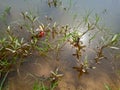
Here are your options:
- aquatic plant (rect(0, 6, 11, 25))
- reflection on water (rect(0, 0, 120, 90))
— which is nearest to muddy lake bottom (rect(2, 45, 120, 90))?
reflection on water (rect(0, 0, 120, 90))

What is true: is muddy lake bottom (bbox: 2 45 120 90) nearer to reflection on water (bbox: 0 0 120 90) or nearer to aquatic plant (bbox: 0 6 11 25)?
reflection on water (bbox: 0 0 120 90)

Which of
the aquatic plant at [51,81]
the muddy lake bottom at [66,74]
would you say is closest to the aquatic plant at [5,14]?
the muddy lake bottom at [66,74]

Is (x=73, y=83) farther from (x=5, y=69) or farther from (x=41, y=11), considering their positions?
(x=41, y=11)

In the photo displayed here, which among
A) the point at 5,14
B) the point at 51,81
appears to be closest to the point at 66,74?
the point at 51,81

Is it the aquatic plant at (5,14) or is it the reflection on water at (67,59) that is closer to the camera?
the reflection on water at (67,59)

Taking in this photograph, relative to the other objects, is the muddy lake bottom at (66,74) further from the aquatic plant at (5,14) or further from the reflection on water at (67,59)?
the aquatic plant at (5,14)

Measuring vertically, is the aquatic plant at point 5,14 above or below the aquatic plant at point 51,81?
above

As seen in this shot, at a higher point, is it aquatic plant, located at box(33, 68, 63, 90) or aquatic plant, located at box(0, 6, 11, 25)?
aquatic plant, located at box(0, 6, 11, 25)

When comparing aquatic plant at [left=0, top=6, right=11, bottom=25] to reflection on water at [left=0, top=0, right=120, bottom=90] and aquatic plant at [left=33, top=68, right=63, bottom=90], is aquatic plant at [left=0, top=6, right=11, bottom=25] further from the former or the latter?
aquatic plant at [left=33, top=68, right=63, bottom=90]

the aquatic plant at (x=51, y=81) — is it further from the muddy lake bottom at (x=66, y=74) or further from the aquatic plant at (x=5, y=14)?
the aquatic plant at (x=5, y=14)

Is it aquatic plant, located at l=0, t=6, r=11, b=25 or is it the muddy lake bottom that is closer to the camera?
the muddy lake bottom
